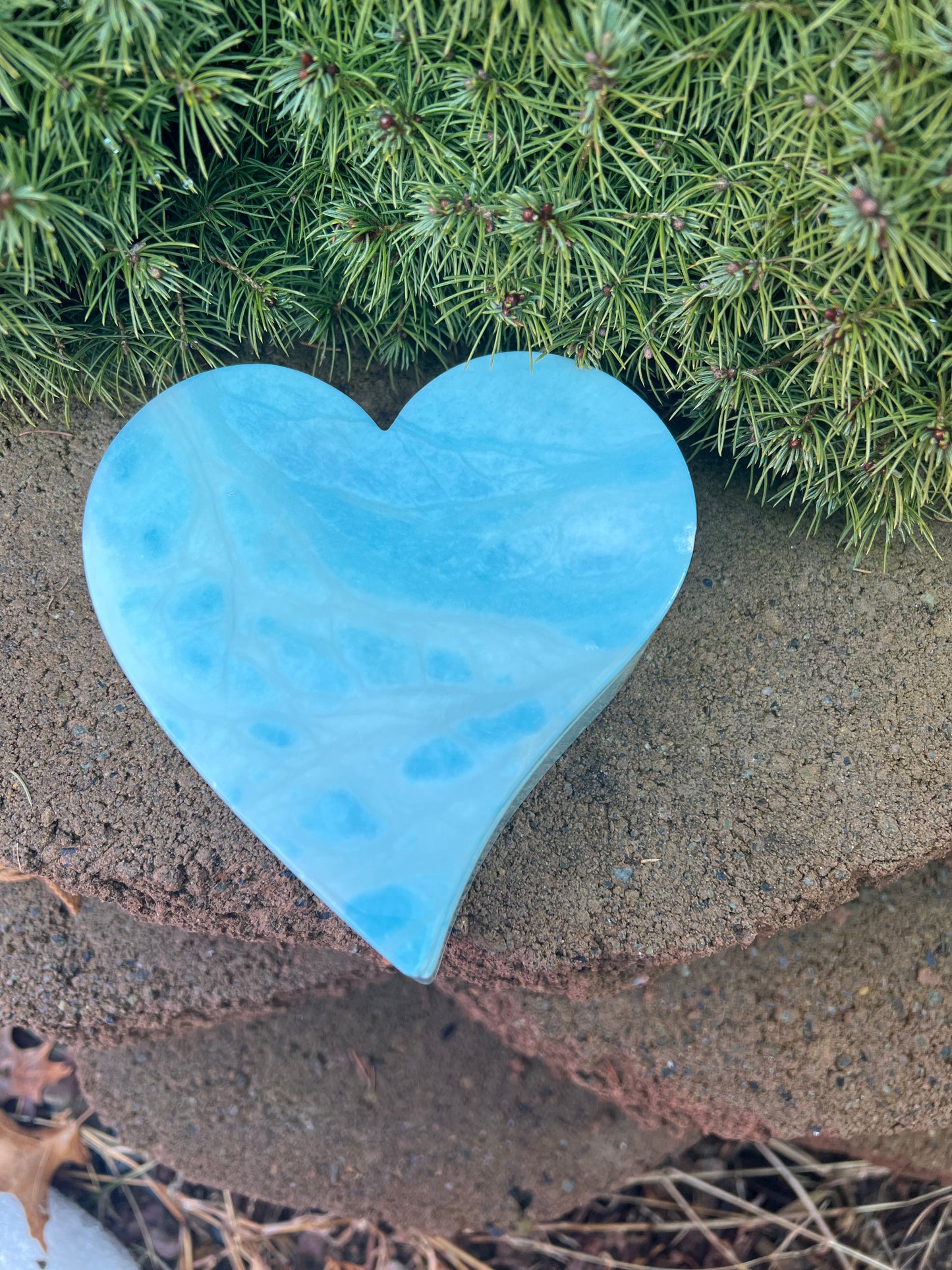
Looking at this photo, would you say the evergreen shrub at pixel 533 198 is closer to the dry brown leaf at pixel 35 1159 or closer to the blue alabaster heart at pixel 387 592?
the blue alabaster heart at pixel 387 592

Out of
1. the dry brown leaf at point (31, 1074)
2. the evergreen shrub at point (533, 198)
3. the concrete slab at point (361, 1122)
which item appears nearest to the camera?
the evergreen shrub at point (533, 198)

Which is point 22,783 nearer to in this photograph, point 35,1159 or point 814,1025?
point 35,1159

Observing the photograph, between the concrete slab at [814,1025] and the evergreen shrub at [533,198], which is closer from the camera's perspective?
the evergreen shrub at [533,198]

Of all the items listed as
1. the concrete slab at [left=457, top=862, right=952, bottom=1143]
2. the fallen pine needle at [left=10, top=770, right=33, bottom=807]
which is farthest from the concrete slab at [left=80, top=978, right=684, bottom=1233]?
the fallen pine needle at [left=10, top=770, right=33, bottom=807]

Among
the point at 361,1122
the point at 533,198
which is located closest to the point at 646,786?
the point at 533,198

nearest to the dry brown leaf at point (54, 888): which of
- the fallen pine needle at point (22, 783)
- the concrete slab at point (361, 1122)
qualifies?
the fallen pine needle at point (22, 783)

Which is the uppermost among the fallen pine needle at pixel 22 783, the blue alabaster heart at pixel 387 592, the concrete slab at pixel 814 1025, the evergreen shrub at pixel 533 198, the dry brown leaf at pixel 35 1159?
the evergreen shrub at pixel 533 198
